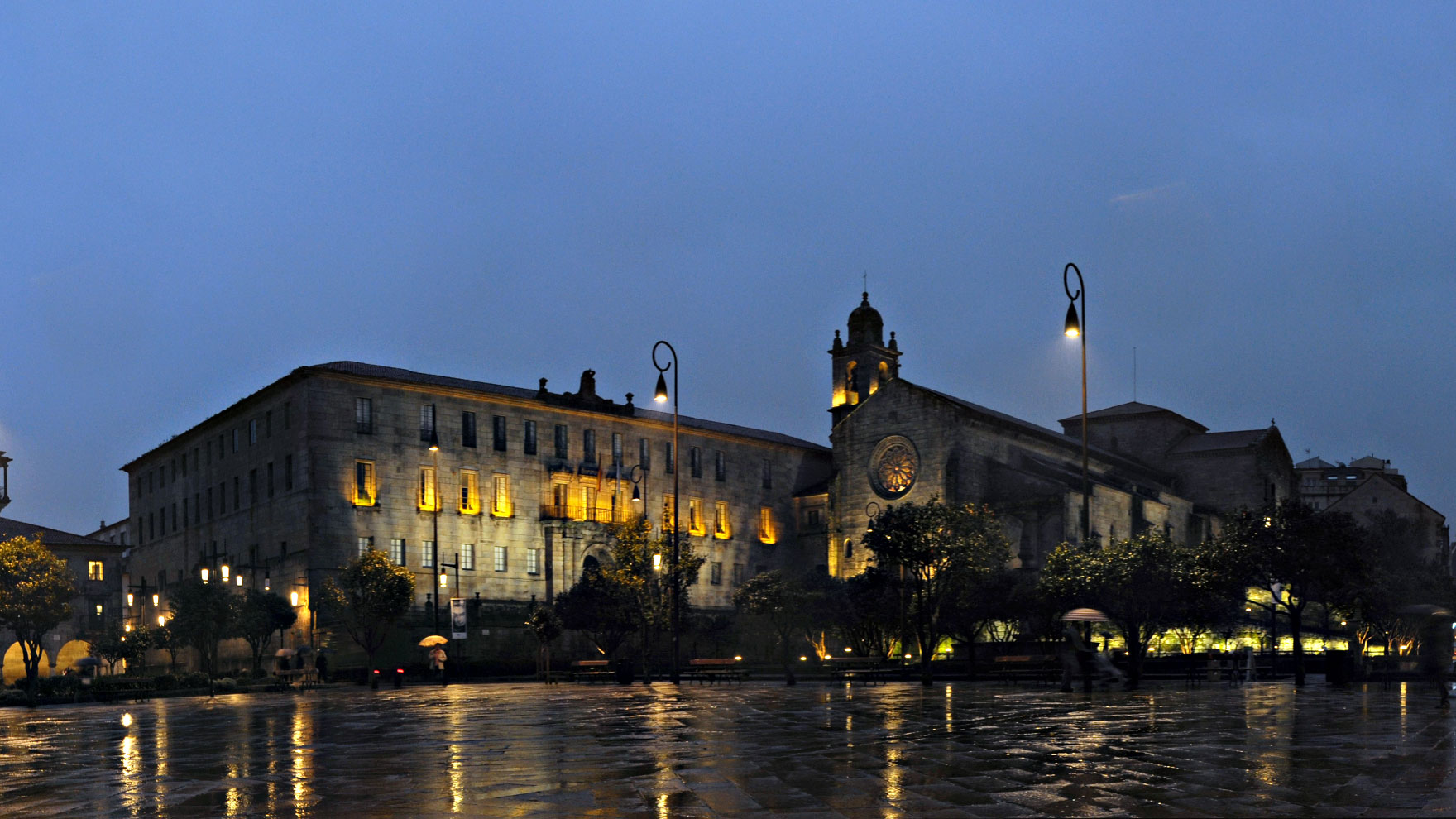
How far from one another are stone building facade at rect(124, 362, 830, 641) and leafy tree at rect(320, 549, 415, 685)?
7.69 ft

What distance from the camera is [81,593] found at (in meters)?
92.9

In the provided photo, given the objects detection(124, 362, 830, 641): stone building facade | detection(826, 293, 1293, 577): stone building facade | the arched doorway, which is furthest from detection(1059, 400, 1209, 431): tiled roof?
the arched doorway

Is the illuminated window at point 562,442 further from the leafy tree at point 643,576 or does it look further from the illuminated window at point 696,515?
the leafy tree at point 643,576

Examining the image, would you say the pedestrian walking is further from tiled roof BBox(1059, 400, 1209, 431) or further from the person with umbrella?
tiled roof BBox(1059, 400, 1209, 431)

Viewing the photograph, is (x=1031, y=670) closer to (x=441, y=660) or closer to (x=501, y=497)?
(x=441, y=660)

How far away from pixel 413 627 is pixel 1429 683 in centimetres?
4958

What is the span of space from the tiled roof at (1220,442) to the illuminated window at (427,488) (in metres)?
54.7

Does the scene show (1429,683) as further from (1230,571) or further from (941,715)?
(941,715)

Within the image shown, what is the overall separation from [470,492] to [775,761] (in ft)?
208

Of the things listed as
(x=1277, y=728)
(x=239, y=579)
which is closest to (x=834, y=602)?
(x=239, y=579)

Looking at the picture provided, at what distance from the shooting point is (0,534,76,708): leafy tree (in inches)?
2430

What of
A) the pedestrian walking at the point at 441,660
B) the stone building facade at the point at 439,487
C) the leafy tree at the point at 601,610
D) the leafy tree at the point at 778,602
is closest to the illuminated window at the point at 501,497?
the stone building facade at the point at 439,487

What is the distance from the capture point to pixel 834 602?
71.8 meters

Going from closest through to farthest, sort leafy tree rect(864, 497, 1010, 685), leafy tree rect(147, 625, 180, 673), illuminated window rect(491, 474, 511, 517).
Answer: leafy tree rect(864, 497, 1010, 685), leafy tree rect(147, 625, 180, 673), illuminated window rect(491, 474, 511, 517)
